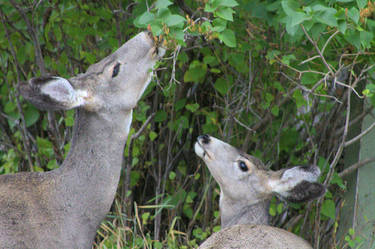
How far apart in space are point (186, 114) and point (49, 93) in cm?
272

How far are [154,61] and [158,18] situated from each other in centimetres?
69

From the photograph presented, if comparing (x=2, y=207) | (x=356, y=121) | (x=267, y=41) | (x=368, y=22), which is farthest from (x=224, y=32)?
(x=356, y=121)

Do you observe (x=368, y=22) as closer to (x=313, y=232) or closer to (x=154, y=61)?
(x=154, y=61)

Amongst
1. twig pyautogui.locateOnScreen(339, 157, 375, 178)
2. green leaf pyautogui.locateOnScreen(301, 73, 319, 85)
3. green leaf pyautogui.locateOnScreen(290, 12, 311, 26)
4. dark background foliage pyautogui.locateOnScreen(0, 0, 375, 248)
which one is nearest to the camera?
green leaf pyautogui.locateOnScreen(290, 12, 311, 26)

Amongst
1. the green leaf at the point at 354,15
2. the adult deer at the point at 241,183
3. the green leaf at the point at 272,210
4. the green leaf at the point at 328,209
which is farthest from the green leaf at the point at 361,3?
the green leaf at the point at 272,210

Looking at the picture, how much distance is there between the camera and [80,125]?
438 centimetres

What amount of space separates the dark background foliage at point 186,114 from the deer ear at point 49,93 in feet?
4.83

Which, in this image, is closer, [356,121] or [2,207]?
[2,207]

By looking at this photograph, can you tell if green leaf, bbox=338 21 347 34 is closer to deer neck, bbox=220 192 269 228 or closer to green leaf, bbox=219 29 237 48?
green leaf, bbox=219 29 237 48

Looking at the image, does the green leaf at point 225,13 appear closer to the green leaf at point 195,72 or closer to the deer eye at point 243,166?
the deer eye at point 243,166

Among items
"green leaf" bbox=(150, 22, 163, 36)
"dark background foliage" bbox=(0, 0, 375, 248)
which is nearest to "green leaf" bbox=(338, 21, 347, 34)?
"green leaf" bbox=(150, 22, 163, 36)

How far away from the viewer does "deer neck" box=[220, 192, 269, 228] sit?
524cm

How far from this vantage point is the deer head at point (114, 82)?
414 centimetres

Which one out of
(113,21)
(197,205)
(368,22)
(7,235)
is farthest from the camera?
(197,205)
